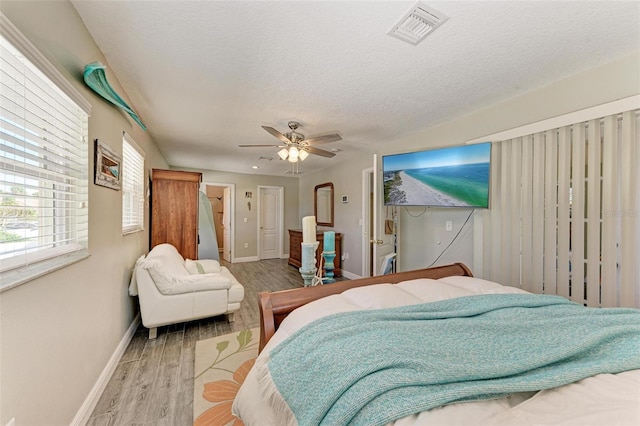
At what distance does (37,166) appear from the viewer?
44.3 inches

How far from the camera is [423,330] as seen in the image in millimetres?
1063

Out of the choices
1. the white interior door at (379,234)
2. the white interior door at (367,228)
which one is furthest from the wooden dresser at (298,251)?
the white interior door at (379,234)

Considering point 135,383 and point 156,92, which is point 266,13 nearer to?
point 156,92

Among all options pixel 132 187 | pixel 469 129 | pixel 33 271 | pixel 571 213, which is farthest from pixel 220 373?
pixel 469 129

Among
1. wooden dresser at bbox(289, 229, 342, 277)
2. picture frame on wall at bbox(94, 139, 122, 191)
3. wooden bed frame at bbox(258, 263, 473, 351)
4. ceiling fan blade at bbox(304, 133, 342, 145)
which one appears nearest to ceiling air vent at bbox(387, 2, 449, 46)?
ceiling fan blade at bbox(304, 133, 342, 145)

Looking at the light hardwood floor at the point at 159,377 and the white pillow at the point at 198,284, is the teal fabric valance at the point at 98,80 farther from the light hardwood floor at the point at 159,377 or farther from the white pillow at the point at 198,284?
the light hardwood floor at the point at 159,377

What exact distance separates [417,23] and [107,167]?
7.39 ft

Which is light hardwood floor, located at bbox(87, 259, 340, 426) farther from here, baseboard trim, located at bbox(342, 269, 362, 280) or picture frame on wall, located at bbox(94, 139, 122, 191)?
baseboard trim, located at bbox(342, 269, 362, 280)

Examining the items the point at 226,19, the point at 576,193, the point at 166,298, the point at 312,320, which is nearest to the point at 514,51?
the point at 576,193

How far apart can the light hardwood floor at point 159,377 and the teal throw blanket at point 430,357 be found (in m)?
1.12

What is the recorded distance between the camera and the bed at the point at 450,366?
2.25ft

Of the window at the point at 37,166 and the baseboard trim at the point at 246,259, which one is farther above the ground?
the window at the point at 37,166

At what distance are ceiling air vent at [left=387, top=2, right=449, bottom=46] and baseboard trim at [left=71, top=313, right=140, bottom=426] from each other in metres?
2.90

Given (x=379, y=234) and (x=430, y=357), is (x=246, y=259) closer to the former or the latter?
(x=379, y=234)
